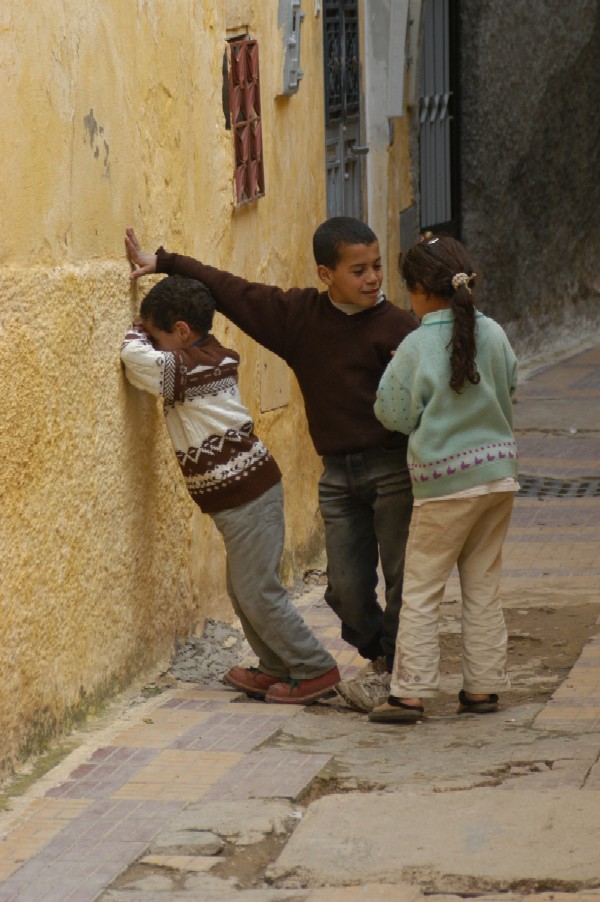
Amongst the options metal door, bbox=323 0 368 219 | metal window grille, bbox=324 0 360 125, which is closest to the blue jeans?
metal door, bbox=323 0 368 219

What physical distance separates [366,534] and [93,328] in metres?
1.05

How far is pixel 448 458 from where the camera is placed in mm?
4430

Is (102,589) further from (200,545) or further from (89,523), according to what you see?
(200,545)

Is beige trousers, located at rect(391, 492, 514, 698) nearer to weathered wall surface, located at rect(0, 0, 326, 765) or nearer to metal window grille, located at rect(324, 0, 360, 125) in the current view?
weathered wall surface, located at rect(0, 0, 326, 765)

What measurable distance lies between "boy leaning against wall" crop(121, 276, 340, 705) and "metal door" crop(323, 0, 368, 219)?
3.09m

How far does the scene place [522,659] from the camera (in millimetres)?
5617

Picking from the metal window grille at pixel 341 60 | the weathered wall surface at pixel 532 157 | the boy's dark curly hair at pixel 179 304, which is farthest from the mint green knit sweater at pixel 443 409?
the weathered wall surface at pixel 532 157

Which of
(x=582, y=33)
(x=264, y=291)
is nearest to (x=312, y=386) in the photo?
(x=264, y=291)

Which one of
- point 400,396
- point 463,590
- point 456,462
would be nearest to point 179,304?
point 400,396

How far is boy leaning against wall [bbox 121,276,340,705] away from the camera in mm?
4543

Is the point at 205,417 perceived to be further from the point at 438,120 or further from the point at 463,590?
the point at 438,120

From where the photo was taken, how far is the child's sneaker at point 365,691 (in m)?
4.78

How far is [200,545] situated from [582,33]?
31.0ft

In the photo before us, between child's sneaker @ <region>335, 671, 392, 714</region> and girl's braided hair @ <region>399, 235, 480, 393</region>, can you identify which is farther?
child's sneaker @ <region>335, 671, 392, 714</region>
